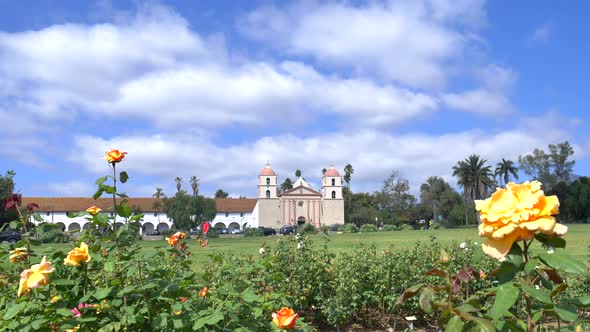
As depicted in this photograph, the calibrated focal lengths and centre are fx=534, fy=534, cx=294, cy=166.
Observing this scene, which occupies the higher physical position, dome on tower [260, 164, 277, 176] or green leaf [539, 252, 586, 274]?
dome on tower [260, 164, 277, 176]

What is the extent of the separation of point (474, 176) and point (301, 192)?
26555 millimetres

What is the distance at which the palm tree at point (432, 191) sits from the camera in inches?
3103

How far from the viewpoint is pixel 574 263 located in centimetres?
117

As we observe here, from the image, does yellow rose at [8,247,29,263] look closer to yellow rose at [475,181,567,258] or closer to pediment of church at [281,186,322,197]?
yellow rose at [475,181,567,258]

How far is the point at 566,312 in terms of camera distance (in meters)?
1.20

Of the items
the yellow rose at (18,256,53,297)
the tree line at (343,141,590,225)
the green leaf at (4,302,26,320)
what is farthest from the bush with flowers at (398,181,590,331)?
the tree line at (343,141,590,225)

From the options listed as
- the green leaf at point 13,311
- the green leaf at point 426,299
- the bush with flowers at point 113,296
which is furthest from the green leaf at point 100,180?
the green leaf at point 426,299

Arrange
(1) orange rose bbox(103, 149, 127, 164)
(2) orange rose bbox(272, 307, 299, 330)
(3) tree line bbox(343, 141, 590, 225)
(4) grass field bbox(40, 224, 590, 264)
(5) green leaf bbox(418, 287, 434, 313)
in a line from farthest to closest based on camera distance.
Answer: (3) tree line bbox(343, 141, 590, 225)
(4) grass field bbox(40, 224, 590, 264)
(1) orange rose bbox(103, 149, 127, 164)
(2) orange rose bbox(272, 307, 299, 330)
(5) green leaf bbox(418, 287, 434, 313)

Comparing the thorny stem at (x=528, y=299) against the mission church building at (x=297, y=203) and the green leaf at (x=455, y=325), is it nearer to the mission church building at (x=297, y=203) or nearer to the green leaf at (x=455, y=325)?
the green leaf at (x=455, y=325)

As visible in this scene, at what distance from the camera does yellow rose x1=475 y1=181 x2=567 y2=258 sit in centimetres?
115

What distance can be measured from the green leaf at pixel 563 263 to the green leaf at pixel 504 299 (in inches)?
3.8

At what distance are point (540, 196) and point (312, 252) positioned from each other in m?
4.77

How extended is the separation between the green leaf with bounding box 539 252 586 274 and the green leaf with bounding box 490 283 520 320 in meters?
0.10

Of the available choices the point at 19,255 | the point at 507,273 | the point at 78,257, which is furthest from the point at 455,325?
the point at 19,255
